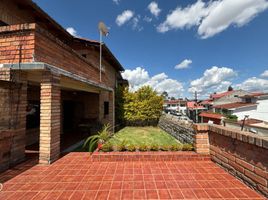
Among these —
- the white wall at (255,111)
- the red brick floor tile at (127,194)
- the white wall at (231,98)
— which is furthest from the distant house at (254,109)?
the red brick floor tile at (127,194)

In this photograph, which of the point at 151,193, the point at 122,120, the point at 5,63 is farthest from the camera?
the point at 122,120

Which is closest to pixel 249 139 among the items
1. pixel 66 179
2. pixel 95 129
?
pixel 66 179

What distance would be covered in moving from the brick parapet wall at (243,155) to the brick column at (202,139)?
0.83 feet

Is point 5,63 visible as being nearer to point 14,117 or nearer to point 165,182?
point 14,117

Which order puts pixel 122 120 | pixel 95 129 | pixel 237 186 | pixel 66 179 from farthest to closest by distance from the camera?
pixel 122 120
pixel 95 129
pixel 66 179
pixel 237 186

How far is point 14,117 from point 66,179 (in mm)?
2296

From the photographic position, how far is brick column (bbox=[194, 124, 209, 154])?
4.62m

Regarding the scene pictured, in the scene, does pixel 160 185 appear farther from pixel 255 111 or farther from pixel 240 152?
pixel 255 111

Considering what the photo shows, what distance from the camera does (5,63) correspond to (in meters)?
4.07

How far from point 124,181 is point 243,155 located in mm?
2628

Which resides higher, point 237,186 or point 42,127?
point 42,127

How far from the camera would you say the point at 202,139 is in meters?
4.65

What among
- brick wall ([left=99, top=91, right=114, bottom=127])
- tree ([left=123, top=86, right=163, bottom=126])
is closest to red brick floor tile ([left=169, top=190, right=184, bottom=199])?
brick wall ([left=99, top=91, right=114, bottom=127])

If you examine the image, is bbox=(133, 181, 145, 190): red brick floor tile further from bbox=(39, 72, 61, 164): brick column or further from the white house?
the white house
